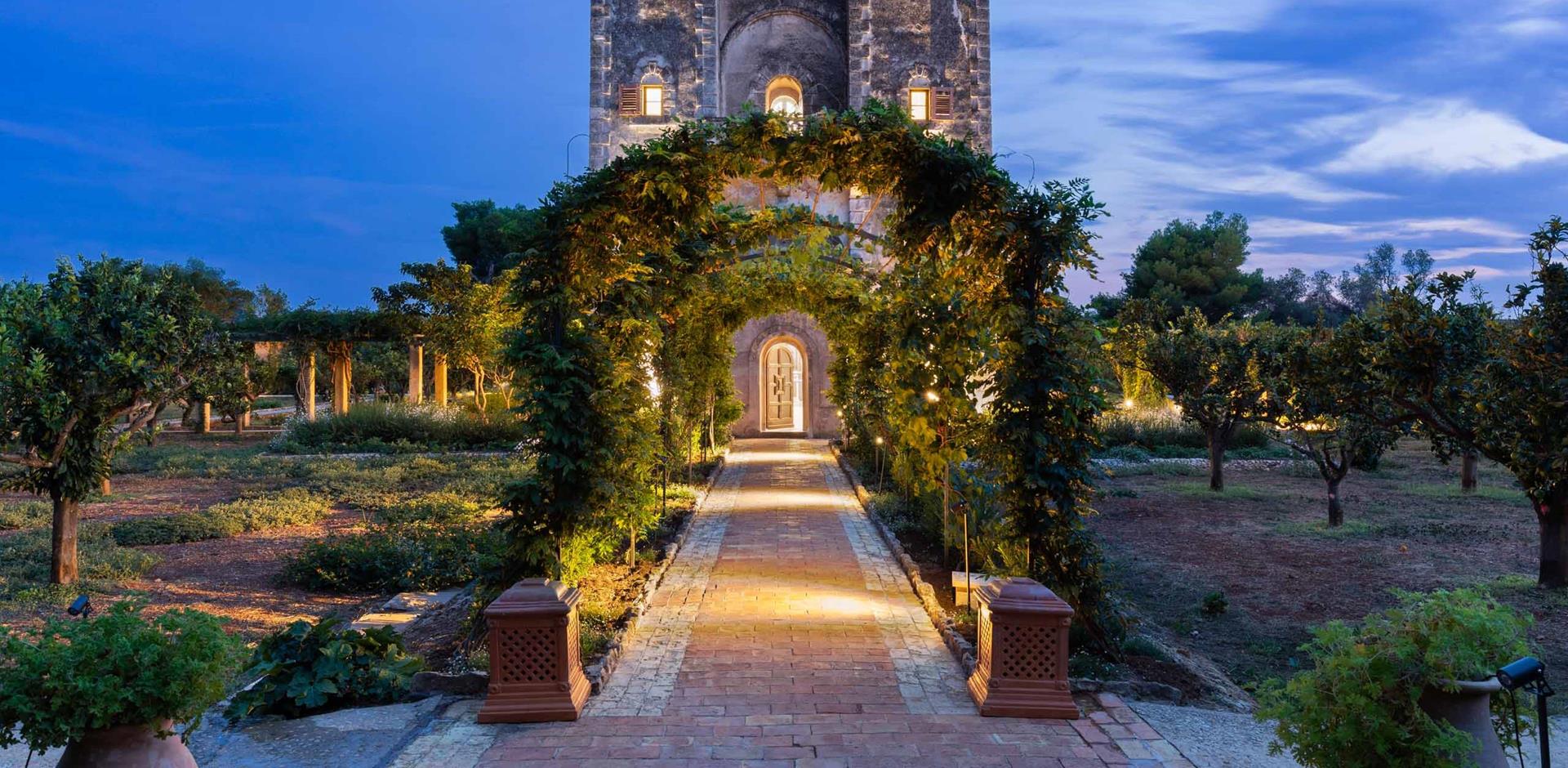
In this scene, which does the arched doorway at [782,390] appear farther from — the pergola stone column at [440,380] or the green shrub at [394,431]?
the pergola stone column at [440,380]

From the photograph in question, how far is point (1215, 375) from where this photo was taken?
1600cm

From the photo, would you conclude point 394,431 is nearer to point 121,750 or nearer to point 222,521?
point 222,521

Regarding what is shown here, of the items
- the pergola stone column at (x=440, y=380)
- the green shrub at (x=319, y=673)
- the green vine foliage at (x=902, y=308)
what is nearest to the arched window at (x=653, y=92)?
the pergola stone column at (x=440, y=380)

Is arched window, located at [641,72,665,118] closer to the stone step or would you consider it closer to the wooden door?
the wooden door

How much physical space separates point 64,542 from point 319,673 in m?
5.05

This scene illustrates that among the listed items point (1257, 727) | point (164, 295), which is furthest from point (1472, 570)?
point (164, 295)

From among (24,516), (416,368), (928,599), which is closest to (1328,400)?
(928,599)

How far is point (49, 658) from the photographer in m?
3.30

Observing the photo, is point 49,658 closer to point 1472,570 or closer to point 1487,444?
point 1487,444

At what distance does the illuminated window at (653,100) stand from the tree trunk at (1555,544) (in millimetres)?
17344

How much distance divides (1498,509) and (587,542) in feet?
44.1

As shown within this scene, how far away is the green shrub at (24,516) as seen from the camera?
1173cm

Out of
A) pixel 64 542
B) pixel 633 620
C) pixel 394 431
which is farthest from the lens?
pixel 394 431

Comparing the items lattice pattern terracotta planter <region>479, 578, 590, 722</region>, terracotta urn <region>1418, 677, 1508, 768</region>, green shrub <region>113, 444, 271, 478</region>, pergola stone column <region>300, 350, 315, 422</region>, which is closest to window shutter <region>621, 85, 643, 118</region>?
green shrub <region>113, 444, 271, 478</region>
